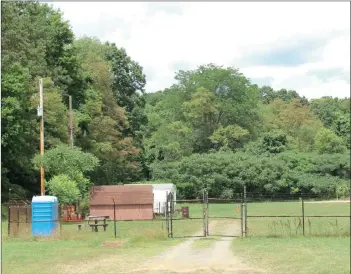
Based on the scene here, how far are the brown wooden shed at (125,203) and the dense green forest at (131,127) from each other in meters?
1.84

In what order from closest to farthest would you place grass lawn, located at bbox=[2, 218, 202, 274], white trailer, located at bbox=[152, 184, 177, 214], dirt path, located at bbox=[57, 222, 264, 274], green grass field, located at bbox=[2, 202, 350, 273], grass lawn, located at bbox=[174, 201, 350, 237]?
dirt path, located at bbox=[57, 222, 264, 274], green grass field, located at bbox=[2, 202, 350, 273], grass lawn, located at bbox=[2, 218, 202, 274], grass lawn, located at bbox=[174, 201, 350, 237], white trailer, located at bbox=[152, 184, 177, 214]

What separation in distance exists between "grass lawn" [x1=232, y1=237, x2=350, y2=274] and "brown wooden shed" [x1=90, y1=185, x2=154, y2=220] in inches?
722

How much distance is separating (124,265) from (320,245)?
704 cm

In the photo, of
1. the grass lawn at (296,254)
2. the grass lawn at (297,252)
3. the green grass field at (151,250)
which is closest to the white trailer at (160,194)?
the green grass field at (151,250)

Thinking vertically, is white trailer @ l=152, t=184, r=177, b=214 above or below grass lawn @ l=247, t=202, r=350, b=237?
above

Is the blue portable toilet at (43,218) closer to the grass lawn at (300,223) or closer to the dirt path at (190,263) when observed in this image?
the grass lawn at (300,223)

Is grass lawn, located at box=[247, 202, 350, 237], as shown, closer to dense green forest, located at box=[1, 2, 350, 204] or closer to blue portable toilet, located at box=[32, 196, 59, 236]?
dense green forest, located at box=[1, 2, 350, 204]

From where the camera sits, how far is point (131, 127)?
6844cm

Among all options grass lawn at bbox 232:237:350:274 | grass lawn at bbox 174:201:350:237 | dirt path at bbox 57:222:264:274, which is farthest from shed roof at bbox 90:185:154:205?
dirt path at bbox 57:222:264:274

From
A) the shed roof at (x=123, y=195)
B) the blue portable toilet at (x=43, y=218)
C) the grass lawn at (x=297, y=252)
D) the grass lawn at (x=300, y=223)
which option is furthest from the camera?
the shed roof at (x=123, y=195)

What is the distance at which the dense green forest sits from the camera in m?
38.1

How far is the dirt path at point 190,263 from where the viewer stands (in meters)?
13.2

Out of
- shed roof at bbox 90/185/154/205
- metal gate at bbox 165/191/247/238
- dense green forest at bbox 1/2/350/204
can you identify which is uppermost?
dense green forest at bbox 1/2/350/204

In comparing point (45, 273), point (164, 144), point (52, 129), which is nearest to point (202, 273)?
point (45, 273)
